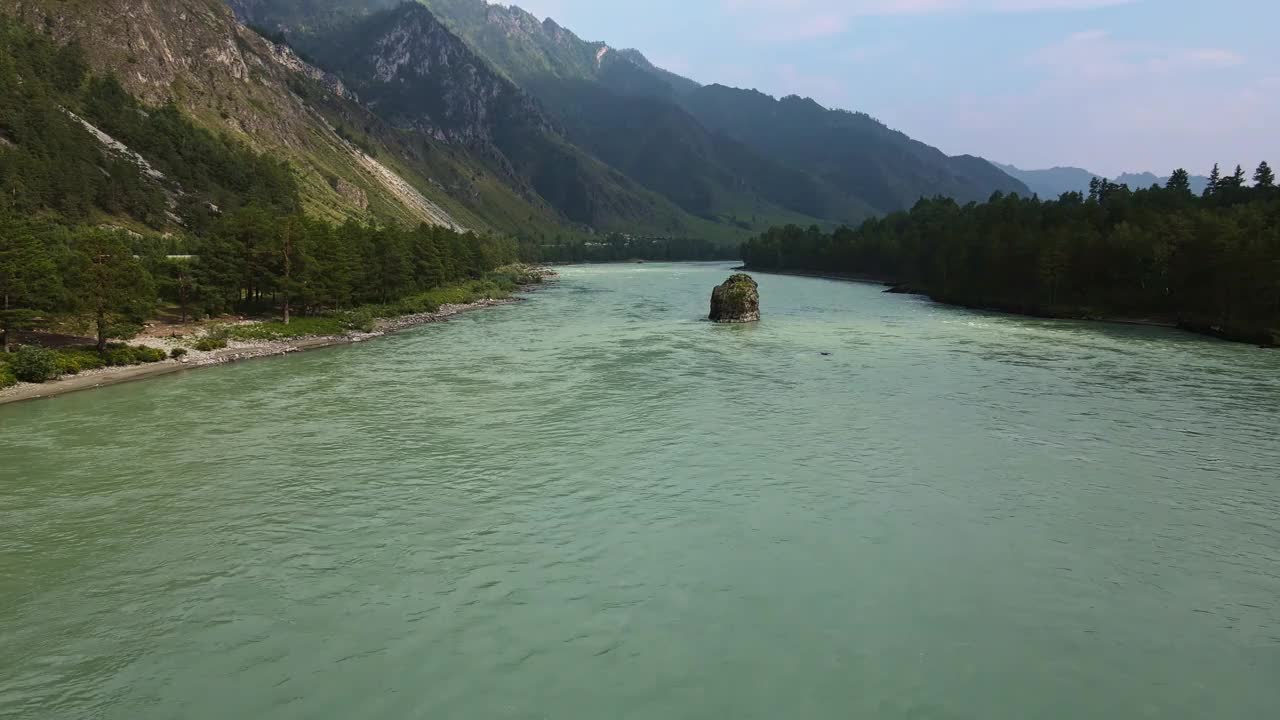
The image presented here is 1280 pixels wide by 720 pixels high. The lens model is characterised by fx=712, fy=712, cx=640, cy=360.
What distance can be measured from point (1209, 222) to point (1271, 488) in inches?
3318

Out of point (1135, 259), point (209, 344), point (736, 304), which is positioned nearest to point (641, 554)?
point (209, 344)

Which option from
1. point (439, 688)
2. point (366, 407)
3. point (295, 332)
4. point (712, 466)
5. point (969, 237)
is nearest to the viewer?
point (439, 688)

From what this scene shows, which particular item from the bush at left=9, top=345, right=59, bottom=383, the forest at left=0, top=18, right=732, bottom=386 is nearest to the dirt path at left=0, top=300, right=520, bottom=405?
the bush at left=9, top=345, right=59, bottom=383

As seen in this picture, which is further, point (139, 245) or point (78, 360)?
point (139, 245)

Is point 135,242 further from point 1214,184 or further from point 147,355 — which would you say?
point 1214,184

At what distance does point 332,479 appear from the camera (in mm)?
31609

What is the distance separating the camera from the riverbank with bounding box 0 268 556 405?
5059 centimetres

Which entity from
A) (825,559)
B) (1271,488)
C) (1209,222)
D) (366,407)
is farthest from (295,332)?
(1209,222)

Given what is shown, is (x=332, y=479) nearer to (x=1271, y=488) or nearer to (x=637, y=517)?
(x=637, y=517)

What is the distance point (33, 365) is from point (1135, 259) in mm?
129691

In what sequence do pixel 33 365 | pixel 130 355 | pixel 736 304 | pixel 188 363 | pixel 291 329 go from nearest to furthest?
pixel 33 365, pixel 130 355, pixel 188 363, pixel 291 329, pixel 736 304

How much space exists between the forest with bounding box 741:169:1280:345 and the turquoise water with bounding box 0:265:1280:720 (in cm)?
4731

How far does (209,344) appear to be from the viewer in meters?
68.3

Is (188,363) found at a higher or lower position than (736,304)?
lower
